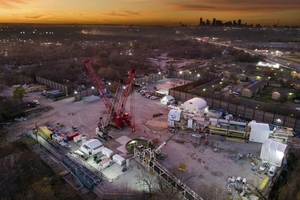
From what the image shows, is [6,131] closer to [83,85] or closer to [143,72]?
[83,85]

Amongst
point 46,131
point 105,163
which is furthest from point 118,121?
point 46,131

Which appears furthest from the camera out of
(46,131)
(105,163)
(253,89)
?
(253,89)

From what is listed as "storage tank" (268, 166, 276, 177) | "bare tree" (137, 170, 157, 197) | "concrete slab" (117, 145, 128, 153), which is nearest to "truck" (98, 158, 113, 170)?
"concrete slab" (117, 145, 128, 153)

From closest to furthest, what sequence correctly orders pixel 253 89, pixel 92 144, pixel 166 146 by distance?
pixel 92 144 < pixel 166 146 < pixel 253 89

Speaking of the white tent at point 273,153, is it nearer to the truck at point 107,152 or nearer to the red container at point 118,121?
the truck at point 107,152

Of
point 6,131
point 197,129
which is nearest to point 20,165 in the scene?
point 6,131

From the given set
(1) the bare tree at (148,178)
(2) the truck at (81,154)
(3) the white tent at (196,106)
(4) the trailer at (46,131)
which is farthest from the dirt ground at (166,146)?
(3) the white tent at (196,106)

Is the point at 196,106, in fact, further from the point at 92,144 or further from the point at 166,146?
the point at 92,144
